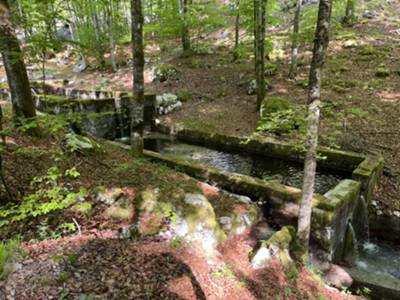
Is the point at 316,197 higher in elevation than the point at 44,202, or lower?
lower

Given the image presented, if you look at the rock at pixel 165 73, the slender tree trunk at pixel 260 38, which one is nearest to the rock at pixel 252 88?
the slender tree trunk at pixel 260 38

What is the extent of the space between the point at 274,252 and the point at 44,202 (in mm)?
3949

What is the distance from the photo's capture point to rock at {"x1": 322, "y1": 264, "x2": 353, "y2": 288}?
5098 mm

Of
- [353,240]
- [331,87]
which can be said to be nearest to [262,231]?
[353,240]

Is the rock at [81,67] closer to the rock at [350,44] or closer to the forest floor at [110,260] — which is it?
the forest floor at [110,260]

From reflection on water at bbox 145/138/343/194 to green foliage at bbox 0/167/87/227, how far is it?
521 centimetres

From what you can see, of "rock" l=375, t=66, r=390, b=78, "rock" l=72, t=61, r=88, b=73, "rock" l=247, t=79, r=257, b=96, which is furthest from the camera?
"rock" l=72, t=61, r=88, b=73

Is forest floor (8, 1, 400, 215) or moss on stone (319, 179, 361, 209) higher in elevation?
forest floor (8, 1, 400, 215)

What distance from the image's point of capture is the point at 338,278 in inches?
205

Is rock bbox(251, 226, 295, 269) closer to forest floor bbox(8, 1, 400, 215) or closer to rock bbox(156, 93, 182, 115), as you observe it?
forest floor bbox(8, 1, 400, 215)

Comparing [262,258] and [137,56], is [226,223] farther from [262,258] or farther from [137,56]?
[137,56]

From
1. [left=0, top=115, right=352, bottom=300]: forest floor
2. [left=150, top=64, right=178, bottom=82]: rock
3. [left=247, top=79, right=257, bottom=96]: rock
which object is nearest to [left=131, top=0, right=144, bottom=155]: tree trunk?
[left=0, top=115, right=352, bottom=300]: forest floor

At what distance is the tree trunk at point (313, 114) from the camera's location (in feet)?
13.4

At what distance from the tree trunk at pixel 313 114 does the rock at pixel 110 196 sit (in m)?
3.44
